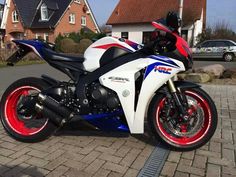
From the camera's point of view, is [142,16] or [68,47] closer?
[68,47]

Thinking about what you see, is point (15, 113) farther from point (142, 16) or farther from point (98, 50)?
point (142, 16)

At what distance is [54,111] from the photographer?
11.4ft

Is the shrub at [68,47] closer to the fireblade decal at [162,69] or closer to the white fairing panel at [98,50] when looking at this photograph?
the white fairing panel at [98,50]

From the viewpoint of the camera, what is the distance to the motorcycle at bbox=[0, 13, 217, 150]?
3.20 meters

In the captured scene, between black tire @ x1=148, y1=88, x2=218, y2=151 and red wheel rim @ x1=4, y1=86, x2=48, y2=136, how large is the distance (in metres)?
1.56

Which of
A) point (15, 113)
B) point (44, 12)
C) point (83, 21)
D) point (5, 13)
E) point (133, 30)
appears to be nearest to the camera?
point (15, 113)

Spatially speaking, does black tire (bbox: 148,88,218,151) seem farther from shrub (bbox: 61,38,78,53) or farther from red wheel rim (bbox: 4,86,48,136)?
shrub (bbox: 61,38,78,53)

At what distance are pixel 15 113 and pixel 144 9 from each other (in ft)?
103

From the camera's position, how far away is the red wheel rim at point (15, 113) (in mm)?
3742

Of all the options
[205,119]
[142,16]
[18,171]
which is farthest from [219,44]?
[18,171]

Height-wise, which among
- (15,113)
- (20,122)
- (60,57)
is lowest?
(20,122)

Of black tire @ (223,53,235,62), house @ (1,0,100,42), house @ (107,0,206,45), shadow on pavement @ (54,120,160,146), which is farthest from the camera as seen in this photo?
house @ (1,0,100,42)

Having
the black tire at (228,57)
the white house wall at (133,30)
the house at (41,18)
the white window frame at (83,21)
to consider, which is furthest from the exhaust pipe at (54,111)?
the white window frame at (83,21)

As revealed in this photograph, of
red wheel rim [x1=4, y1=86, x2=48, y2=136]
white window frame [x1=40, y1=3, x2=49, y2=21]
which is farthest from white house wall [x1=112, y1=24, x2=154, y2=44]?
red wheel rim [x1=4, y1=86, x2=48, y2=136]
